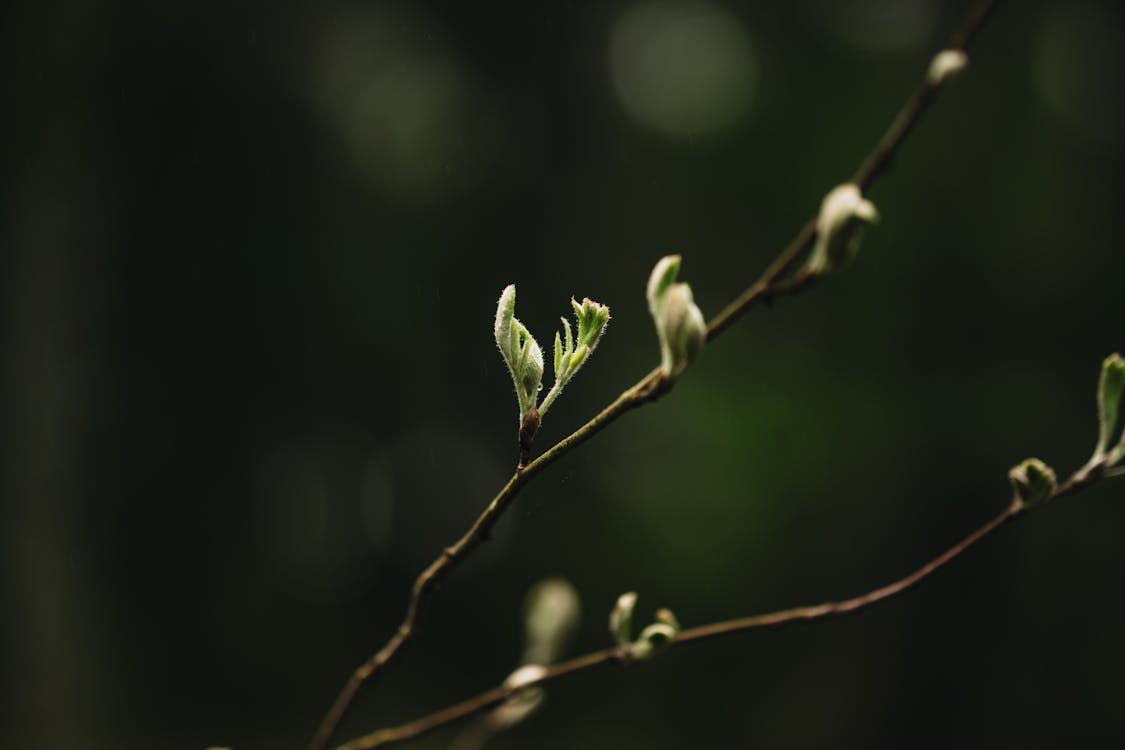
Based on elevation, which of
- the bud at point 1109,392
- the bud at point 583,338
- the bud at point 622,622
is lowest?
the bud at point 622,622

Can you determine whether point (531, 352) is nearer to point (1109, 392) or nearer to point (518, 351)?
point (518, 351)

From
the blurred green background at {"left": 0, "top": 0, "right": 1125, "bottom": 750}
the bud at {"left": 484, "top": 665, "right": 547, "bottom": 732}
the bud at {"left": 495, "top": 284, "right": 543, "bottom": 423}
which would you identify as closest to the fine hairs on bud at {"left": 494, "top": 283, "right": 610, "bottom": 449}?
the bud at {"left": 495, "top": 284, "right": 543, "bottom": 423}

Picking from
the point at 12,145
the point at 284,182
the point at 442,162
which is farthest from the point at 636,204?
the point at 12,145

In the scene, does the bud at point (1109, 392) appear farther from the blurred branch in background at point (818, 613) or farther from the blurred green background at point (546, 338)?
the blurred green background at point (546, 338)

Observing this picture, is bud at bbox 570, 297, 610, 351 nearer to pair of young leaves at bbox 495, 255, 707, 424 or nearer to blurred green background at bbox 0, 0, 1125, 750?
pair of young leaves at bbox 495, 255, 707, 424

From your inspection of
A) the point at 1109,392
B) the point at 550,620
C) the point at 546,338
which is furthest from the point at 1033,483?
the point at 546,338

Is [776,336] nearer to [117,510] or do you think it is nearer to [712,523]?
[712,523]

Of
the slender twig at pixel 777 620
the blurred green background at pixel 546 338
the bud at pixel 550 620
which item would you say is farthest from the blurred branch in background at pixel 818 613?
the blurred green background at pixel 546 338
